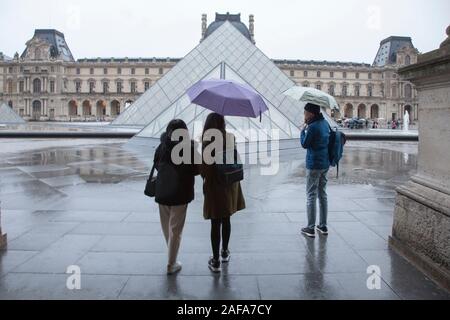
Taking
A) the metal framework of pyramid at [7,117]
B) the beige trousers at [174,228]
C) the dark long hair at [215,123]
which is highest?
the metal framework of pyramid at [7,117]

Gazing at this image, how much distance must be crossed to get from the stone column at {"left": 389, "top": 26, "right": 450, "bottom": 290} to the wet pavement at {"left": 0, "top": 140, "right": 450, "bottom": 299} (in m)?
0.17

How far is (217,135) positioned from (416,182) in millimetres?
2006

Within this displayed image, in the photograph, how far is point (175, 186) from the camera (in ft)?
11.2

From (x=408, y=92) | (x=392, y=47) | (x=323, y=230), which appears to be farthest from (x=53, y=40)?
(x=323, y=230)

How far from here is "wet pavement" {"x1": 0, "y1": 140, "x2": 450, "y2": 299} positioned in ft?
10.3

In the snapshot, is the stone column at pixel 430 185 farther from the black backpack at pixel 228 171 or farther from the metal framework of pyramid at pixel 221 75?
the metal framework of pyramid at pixel 221 75

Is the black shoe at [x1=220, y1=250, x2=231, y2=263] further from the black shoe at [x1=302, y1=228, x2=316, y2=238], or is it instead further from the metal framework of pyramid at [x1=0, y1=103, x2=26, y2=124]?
the metal framework of pyramid at [x1=0, y1=103, x2=26, y2=124]

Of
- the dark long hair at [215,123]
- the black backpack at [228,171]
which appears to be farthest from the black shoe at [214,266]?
the dark long hair at [215,123]

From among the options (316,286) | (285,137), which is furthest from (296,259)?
(285,137)

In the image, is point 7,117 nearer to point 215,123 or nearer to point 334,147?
point 334,147

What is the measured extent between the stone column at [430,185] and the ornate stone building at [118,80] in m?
82.0

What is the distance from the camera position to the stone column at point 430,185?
131 inches

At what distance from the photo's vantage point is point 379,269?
358 cm

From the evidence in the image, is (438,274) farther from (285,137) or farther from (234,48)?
(234,48)
